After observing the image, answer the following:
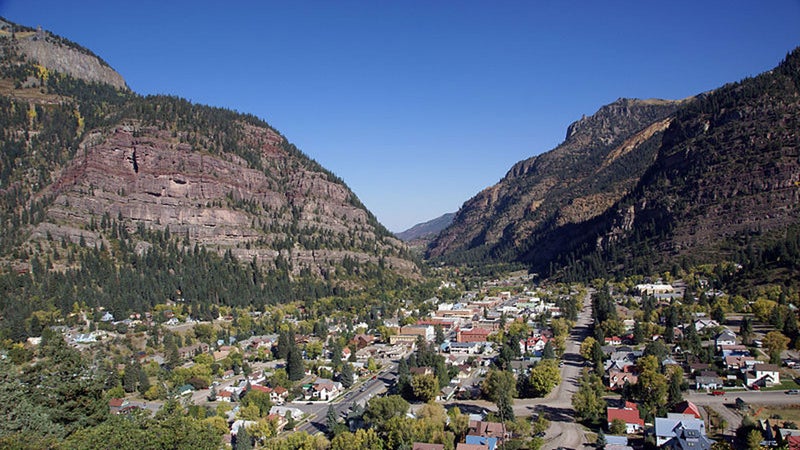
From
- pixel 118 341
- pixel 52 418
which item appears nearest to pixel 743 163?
pixel 118 341

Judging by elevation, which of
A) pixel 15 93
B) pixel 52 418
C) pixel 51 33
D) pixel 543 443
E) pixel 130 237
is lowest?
pixel 543 443

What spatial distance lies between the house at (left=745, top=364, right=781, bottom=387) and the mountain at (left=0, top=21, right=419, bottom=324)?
80.2 m

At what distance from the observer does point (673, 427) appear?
37750mm

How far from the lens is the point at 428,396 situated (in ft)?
164

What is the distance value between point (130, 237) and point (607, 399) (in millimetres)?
94920

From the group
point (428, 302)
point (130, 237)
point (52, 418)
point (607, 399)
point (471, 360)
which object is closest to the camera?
point (52, 418)

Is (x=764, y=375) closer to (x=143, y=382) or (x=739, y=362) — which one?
(x=739, y=362)

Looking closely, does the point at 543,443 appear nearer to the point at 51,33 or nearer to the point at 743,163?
the point at 743,163

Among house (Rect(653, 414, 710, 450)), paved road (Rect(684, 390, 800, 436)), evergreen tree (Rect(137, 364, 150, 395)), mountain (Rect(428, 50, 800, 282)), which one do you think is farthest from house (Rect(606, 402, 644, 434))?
mountain (Rect(428, 50, 800, 282))

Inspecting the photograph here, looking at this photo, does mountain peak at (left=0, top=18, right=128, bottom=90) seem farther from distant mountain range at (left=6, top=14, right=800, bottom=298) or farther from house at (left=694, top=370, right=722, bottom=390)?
house at (left=694, top=370, right=722, bottom=390)

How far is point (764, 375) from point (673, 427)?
18983 millimetres

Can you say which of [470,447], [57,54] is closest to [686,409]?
[470,447]

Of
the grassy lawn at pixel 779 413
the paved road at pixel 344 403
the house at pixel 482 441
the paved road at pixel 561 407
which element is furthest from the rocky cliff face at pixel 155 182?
the grassy lawn at pixel 779 413

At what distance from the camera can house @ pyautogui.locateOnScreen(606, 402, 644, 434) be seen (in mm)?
41094
